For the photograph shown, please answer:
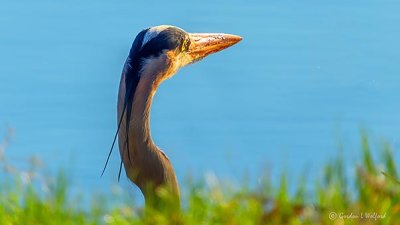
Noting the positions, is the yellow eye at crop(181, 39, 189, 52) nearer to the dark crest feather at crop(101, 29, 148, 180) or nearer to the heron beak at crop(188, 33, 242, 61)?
the heron beak at crop(188, 33, 242, 61)

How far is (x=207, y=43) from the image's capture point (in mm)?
5609

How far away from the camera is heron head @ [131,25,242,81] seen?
4680 mm

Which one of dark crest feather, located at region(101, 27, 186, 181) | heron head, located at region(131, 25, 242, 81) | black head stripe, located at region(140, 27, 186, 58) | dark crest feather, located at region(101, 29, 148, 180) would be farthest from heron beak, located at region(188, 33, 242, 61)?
dark crest feather, located at region(101, 29, 148, 180)

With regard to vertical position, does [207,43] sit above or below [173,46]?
below

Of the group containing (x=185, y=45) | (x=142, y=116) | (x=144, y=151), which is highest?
(x=185, y=45)

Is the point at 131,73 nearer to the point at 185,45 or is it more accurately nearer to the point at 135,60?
the point at 135,60

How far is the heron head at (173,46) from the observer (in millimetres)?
4680

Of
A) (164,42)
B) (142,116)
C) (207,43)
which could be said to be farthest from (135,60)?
(207,43)

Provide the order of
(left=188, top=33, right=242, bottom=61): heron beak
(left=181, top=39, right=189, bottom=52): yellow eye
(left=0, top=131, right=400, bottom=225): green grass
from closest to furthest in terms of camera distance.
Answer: (left=0, top=131, right=400, bottom=225): green grass, (left=181, top=39, right=189, bottom=52): yellow eye, (left=188, top=33, right=242, bottom=61): heron beak

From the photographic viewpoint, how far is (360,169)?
11.0 ft

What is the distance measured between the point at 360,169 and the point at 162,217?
75cm

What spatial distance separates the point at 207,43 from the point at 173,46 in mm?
583

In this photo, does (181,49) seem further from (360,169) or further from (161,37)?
(360,169)

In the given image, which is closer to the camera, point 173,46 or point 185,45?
point 173,46
